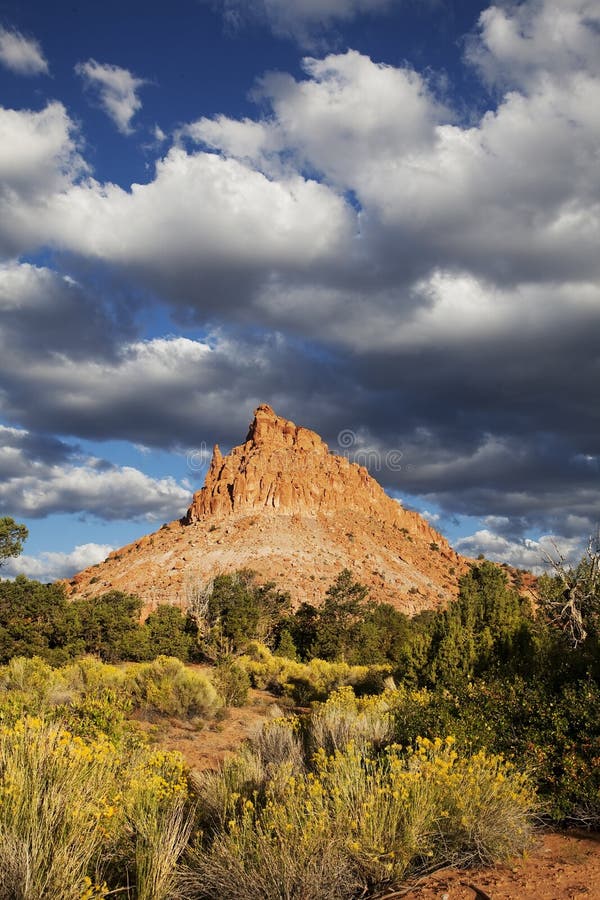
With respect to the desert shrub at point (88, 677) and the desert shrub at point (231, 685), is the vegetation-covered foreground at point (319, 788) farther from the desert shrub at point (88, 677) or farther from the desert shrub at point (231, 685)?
the desert shrub at point (231, 685)

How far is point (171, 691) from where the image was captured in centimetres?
1936

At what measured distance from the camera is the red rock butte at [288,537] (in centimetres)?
7675

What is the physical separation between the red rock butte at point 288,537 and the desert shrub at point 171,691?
33.8m

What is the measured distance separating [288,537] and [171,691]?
70450mm

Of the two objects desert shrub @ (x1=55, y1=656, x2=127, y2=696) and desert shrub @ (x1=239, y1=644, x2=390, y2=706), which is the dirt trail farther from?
desert shrub @ (x1=239, y1=644, x2=390, y2=706)

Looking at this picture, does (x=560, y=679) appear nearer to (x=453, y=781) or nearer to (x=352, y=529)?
(x=453, y=781)

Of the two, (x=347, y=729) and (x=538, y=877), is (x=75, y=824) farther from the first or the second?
(x=347, y=729)

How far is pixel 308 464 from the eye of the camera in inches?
4432

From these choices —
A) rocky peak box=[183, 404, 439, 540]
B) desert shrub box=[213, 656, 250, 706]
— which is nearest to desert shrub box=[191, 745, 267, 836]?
desert shrub box=[213, 656, 250, 706]

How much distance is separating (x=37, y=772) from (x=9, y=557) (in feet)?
101

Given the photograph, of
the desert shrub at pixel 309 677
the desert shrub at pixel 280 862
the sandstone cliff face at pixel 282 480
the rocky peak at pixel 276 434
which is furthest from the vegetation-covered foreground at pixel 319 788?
the rocky peak at pixel 276 434

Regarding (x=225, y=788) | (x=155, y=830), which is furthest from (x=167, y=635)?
(x=155, y=830)

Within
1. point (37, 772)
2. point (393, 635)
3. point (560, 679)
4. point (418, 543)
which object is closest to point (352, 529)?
point (418, 543)

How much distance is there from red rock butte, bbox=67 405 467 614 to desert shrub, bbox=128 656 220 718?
33789 mm
